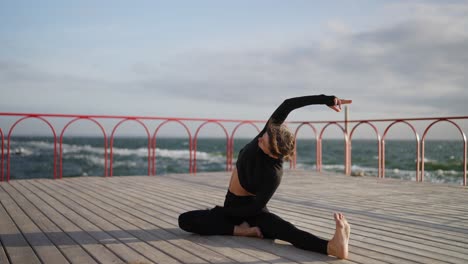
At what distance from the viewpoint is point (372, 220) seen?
3053mm

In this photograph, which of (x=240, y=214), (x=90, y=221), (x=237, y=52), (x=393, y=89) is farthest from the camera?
(x=393, y=89)

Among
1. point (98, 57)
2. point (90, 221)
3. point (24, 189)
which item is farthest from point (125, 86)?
point (90, 221)

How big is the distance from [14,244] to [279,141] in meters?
1.64

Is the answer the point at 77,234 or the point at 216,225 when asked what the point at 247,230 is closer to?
the point at 216,225

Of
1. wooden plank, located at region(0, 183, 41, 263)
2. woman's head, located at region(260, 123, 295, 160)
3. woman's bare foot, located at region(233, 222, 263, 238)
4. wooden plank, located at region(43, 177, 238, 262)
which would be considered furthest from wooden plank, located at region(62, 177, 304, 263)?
wooden plank, located at region(0, 183, 41, 263)

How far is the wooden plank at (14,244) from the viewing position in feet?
6.66

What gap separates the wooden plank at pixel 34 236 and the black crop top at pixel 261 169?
99 cm

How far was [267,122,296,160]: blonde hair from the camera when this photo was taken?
6.89 ft

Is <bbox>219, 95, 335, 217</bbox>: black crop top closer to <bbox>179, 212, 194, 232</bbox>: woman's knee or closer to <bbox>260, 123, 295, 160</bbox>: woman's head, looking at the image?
<bbox>260, 123, 295, 160</bbox>: woman's head

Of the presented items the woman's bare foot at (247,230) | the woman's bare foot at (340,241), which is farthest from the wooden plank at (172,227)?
the woman's bare foot at (340,241)

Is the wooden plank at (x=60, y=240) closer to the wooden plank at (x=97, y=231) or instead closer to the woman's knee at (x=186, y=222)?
the wooden plank at (x=97, y=231)

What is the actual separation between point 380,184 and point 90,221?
410 cm

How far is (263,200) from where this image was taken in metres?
2.21

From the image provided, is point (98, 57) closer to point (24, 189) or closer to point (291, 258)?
point (24, 189)
